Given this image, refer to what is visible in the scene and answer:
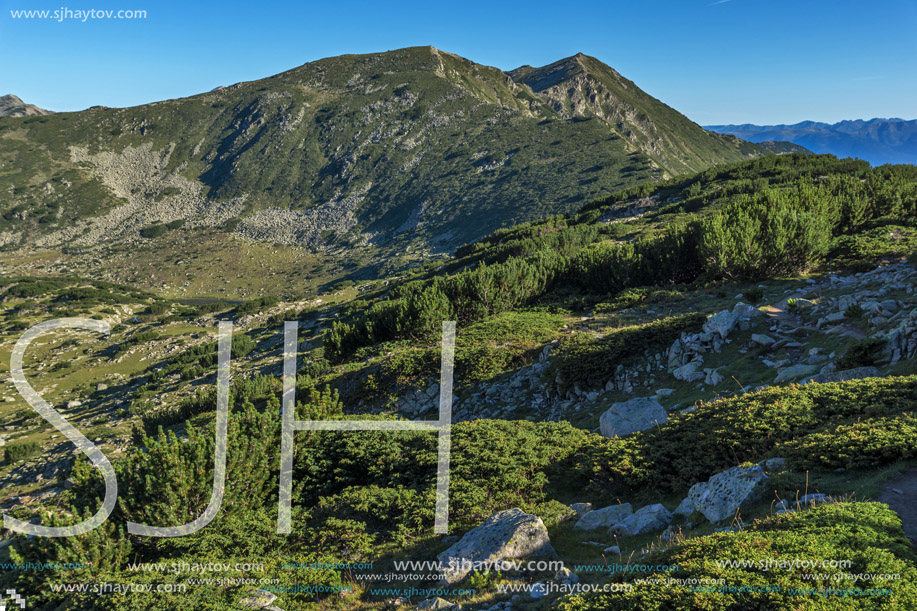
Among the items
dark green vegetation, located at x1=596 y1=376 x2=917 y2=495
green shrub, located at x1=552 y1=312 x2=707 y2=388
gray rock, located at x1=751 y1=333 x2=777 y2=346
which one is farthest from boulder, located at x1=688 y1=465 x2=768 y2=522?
green shrub, located at x1=552 y1=312 x2=707 y2=388

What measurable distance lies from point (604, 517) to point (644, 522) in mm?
738

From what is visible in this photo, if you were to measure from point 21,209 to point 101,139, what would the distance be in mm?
33415

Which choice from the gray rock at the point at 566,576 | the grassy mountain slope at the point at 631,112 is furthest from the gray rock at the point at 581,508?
the grassy mountain slope at the point at 631,112

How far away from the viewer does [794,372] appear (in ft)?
34.4

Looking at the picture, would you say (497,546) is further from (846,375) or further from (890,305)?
(890,305)

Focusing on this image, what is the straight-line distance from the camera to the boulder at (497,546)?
6383 mm

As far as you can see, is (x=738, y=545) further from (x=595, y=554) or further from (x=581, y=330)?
(x=581, y=330)

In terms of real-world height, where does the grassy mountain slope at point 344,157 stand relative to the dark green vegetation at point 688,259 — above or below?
above

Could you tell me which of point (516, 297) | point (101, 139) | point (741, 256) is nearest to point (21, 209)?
point (101, 139)

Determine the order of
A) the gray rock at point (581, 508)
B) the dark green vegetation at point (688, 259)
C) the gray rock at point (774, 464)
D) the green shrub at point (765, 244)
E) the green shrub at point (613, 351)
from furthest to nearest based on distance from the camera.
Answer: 1. the dark green vegetation at point (688, 259)
2. the green shrub at point (765, 244)
3. the green shrub at point (613, 351)
4. the gray rock at point (581, 508)
5. the gray rock at point (774, 464)

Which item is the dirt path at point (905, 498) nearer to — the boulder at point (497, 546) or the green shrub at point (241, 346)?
the boulder at point (497, 546)

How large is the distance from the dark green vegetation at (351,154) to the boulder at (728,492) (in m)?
75.8

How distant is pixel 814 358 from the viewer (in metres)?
10.9

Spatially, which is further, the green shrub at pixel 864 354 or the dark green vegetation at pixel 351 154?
the dark green vegetation at pixel 351 154
